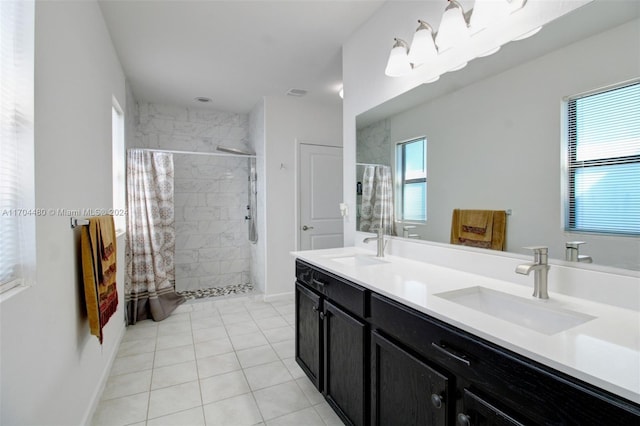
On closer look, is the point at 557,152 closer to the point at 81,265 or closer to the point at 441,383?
the point at 441,383

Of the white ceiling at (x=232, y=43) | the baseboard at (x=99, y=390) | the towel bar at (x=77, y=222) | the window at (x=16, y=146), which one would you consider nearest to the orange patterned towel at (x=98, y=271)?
the towel bar at (x=77, y=222)

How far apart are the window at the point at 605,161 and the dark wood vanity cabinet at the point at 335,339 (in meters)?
0.91

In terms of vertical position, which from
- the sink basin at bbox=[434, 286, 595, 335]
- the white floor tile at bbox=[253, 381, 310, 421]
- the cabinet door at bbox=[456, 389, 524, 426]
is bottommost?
the white floor tile at bbox=[253, 381, 310, 421]

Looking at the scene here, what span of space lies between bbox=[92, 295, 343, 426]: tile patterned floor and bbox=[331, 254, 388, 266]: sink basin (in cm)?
89

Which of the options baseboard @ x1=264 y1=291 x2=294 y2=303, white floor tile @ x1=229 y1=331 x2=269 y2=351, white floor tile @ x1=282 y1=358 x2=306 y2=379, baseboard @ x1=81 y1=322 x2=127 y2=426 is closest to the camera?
baseboard @ x1=81 y1=322 x2=127 y2=426

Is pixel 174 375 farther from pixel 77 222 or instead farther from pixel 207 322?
pixel 77 222

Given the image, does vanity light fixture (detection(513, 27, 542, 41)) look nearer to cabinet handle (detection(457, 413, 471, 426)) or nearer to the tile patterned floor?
cabinet handle (detection(457, 413, 471, 426))

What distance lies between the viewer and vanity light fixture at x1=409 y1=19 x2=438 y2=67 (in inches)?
65.3

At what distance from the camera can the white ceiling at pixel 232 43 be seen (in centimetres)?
215

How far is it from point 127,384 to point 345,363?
165 cm

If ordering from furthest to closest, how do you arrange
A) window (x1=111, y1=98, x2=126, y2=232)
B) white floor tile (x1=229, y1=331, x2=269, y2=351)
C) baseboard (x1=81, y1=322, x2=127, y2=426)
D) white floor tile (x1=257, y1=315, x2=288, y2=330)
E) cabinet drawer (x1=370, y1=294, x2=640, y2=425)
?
white floor tile (x1=257, y1=315, x2=288, y2=330) < window (x1=111, y1=98, x2=126, y2=232) < white floor tile (x1=229, y1=331, x2=269, y2=351) < baseboard (x1=81, y1=322, x2=127, y2=426) < cabinet drawer (x1=370, y1=294, x2=640, y2=425)

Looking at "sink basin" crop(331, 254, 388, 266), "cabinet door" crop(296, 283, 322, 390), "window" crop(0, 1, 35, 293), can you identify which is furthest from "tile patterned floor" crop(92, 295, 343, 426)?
"window" crop(0, 1, 35, 293)

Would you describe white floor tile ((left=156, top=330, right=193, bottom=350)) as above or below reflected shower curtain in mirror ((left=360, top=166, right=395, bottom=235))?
below

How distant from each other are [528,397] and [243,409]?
168 centimetres
